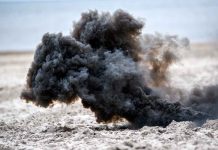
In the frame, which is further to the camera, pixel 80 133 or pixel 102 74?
pixel 102 74

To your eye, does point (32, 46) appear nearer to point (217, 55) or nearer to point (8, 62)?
point (8, 62)

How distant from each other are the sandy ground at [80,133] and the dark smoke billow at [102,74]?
2.18ft

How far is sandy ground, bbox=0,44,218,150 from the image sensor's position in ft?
43.5

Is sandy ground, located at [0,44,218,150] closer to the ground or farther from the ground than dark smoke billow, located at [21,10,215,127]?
closer to the ground

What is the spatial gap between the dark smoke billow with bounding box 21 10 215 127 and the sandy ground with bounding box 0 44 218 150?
2.18ft

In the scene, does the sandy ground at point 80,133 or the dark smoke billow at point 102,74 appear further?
the dark smoke billow at point 102,74

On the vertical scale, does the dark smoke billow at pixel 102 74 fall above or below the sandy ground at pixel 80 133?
above

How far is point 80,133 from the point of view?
14953 mm

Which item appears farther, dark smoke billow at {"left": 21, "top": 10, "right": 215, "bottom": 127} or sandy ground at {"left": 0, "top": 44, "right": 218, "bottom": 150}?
dark smoke billow at {"left": 21, "top": 10, "right": 215, "bottom": 127}

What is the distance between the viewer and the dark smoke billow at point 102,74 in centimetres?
1537

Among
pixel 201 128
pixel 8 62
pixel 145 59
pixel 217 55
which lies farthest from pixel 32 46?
pixel 201 128

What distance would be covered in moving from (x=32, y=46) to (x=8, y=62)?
8585 mm

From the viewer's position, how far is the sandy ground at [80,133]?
13.3 m

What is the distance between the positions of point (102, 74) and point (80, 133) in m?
1.77
